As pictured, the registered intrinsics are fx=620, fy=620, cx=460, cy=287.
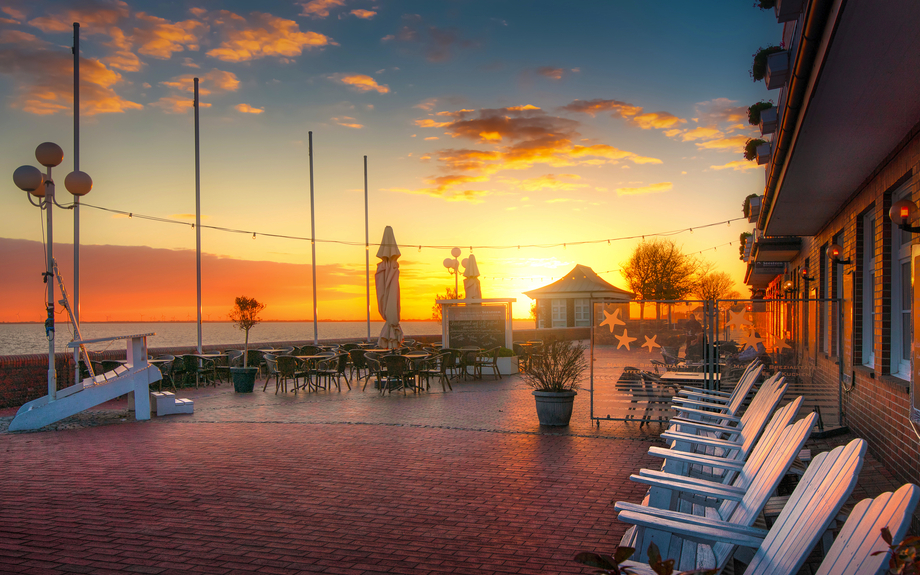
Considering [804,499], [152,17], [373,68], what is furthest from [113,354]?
[804,499]

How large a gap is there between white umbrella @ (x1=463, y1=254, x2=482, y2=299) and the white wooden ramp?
1065 centimetres

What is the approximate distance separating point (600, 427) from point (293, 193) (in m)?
16.9

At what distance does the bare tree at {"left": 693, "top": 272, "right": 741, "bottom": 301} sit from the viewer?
159 feet

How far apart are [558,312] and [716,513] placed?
3534 centimetres

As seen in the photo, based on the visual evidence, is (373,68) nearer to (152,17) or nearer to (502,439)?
(152,17)

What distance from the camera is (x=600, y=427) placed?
8.61 m

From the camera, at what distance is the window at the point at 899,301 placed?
6.07m

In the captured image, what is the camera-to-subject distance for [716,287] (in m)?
56.2

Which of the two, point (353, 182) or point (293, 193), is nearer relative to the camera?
point (293, 193)

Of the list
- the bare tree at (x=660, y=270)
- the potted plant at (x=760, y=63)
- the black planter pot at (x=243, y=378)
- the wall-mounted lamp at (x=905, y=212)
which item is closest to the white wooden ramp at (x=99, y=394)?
the black planter pot at (x=243, y=378)

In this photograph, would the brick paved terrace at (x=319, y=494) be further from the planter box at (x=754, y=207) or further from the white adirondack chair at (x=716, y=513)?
the planter box at (x=754, y=207)

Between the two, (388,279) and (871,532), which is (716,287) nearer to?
(388,279)

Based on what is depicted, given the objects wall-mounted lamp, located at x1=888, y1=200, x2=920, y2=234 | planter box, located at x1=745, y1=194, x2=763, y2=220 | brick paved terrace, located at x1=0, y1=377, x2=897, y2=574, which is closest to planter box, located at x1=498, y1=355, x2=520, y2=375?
planter box, located at x1=745, y1=194, x2=763, y2=220

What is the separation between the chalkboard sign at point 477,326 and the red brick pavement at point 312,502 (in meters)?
9.14
